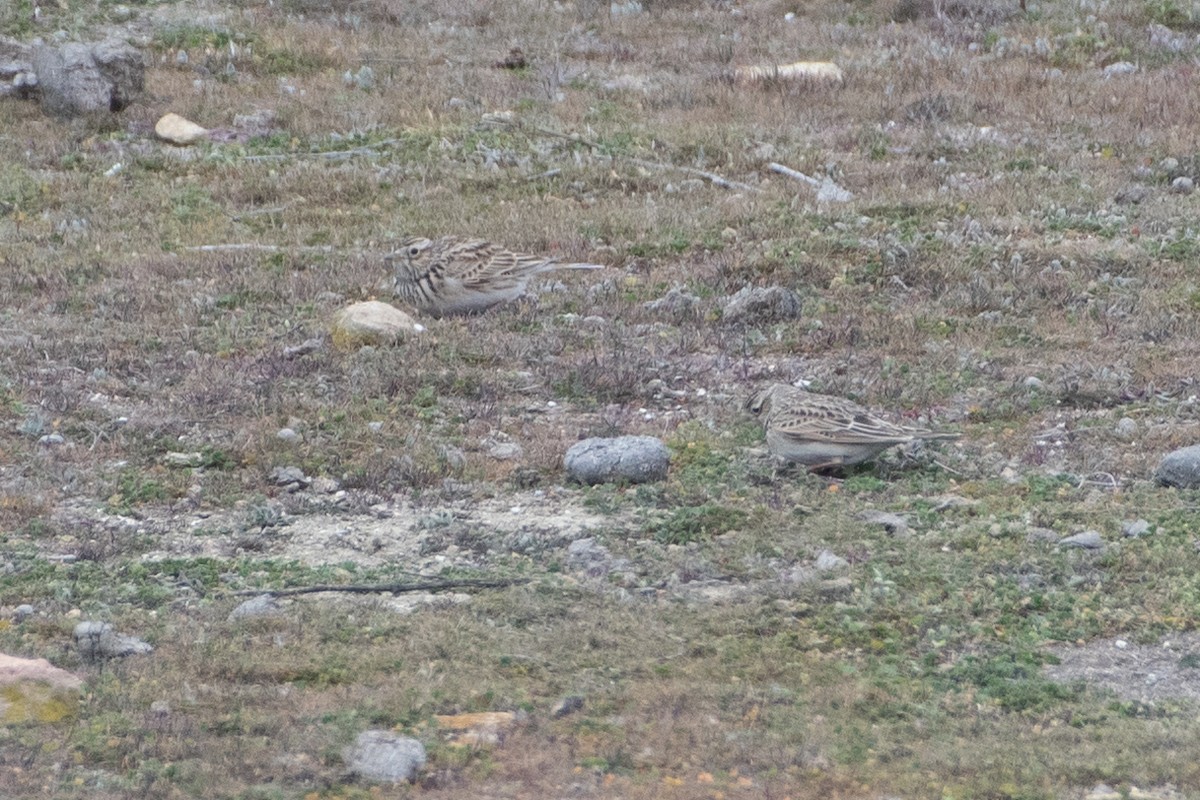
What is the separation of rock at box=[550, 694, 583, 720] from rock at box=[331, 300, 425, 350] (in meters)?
6.26

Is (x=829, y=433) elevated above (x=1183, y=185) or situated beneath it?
elevated above

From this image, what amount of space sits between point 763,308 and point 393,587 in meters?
6.01

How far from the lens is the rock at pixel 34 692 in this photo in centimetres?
574

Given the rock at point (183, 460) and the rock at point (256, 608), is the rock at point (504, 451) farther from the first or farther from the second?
the rock at point (256, 608)

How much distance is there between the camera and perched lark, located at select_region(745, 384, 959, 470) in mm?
8797

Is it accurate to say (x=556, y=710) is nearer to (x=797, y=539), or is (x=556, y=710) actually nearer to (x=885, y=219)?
(x=797, y=539)

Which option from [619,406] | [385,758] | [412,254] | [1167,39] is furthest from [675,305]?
[1167,39]

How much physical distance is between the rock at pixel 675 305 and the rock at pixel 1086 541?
5494mm

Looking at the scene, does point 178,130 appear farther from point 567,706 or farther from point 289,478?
point 567,706

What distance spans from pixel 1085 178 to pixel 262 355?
9.58 metres

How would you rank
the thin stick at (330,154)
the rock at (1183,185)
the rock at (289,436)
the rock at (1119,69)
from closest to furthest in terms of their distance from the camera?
the rock at (289,436) < the rock at (1183,185) < the thin stick at (330,154) < the rock at (1119,69)

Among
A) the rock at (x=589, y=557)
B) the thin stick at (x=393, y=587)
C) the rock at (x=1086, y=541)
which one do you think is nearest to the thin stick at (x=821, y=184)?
the rock at (x=1086, y=541)

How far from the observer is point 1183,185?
17531 millimetres

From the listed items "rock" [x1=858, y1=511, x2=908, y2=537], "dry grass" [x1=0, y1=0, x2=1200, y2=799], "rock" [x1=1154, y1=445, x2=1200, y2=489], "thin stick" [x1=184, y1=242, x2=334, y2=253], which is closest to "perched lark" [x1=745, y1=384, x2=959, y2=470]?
"dry grass" [x1=0, y1=0, x2=1200, y2=799]
